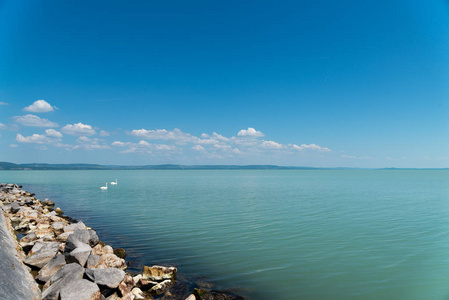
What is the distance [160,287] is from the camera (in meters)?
9.35

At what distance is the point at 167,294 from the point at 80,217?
1891 cm

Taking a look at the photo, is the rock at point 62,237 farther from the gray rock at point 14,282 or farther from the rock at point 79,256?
the rock at point 79,256

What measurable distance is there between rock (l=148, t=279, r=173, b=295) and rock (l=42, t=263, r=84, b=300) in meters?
2.46

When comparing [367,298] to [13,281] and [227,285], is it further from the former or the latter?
[13,281]

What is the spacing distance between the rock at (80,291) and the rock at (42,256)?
3952 millimetres

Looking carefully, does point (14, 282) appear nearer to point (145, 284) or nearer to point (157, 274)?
point (145, 284)

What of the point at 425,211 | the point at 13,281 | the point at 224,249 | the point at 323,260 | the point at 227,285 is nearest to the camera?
the point at 13,281

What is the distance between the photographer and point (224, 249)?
14086mm

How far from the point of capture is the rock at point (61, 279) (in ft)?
26.7

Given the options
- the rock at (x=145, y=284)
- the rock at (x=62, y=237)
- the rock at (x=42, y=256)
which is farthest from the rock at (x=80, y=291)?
the rock at (x=62, y=237)

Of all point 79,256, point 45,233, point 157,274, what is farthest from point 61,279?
point 45,233

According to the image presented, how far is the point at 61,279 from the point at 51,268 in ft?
6.21

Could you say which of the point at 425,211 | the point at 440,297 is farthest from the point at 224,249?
the point at 425,211

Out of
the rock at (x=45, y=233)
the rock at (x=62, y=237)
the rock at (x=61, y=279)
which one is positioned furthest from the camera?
the rock at (x=45, y=233)
